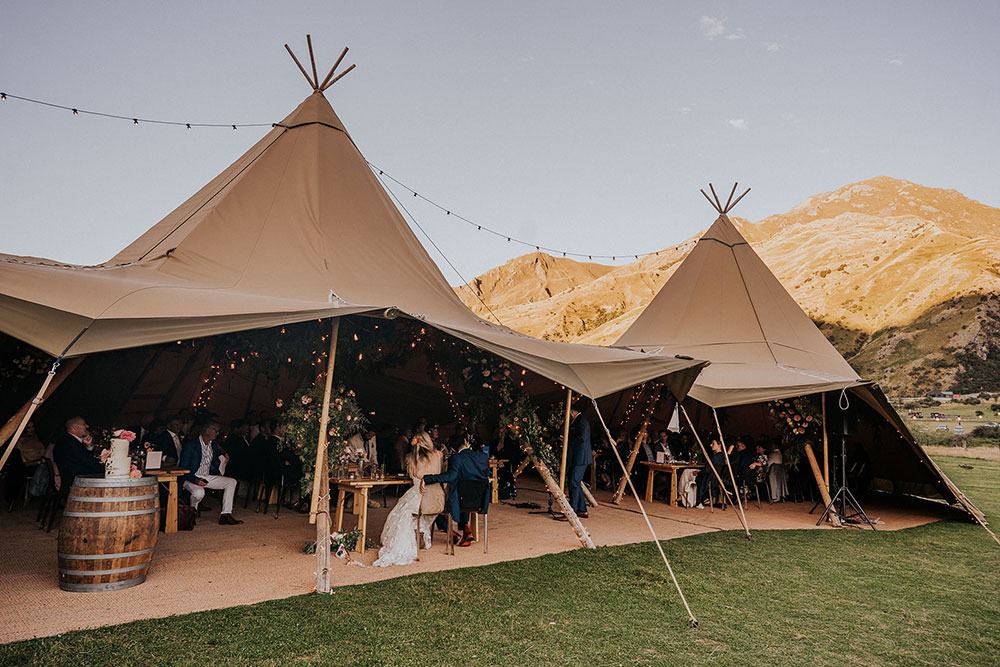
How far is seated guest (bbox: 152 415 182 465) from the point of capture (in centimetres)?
733

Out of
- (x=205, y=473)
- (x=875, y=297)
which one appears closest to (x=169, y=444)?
(x=205, y=473)

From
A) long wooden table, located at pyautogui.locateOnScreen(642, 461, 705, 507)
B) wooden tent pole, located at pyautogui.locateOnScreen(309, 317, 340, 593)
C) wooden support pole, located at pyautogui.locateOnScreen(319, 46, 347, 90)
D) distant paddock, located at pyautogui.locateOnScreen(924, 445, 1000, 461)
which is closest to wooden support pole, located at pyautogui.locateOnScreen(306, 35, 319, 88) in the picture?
wooden support pole, located at pyautogui.locateOnScreen(319, 46, 347, 90)

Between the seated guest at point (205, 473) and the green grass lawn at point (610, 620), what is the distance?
2.42 m

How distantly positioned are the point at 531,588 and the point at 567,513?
1660 millimetres

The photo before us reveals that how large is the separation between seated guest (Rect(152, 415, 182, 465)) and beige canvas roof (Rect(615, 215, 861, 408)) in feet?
23.7

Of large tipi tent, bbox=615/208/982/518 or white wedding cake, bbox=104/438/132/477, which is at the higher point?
large tipi tent, bbox=615/208/982/518

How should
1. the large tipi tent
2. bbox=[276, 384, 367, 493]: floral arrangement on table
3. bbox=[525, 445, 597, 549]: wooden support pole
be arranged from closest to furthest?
bbox=[276, 384, 367, 493]: floral arrangement on table < bbox=[525, 445, 597, 549]: wooden support pole < the large tipi tent

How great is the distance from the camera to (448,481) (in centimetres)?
628

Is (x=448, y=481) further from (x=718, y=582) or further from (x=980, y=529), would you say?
(x=980, y=529)

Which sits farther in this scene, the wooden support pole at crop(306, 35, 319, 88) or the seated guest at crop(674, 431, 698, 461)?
the seated guest at crop(674, 431, 698, 461)

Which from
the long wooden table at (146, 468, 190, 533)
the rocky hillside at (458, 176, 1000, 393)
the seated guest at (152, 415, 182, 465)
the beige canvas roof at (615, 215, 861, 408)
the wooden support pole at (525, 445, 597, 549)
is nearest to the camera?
the long wooden table at (146, 468, 190, 533)

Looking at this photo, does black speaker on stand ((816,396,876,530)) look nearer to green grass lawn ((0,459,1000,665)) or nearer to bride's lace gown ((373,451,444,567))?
green grass lawn ((0,459,1000,665))

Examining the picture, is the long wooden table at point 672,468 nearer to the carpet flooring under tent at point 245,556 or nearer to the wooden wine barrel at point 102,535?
the carpet flooring under tent at point 245,556

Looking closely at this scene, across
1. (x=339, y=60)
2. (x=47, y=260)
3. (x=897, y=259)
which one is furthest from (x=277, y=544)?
(x=897, y=259)
